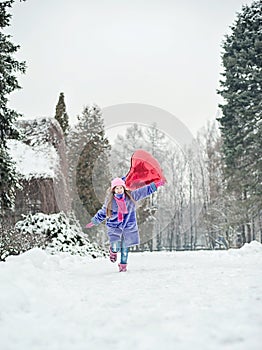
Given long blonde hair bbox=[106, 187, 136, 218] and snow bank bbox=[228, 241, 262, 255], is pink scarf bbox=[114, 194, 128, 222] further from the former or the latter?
snow bank bbox=[228, 241, 262, 255]

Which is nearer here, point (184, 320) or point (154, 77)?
point (184, 320)

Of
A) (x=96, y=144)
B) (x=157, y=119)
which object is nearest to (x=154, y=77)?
(x=157, y=119)

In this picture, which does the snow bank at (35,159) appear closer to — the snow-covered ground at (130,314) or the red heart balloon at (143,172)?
the red heart balloon at (143,172)

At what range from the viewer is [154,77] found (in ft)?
96.9

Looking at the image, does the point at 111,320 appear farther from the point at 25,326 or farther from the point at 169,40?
the point at 169,40

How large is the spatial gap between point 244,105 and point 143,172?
18.2 metres

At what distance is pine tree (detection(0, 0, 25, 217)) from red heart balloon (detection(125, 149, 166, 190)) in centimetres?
266

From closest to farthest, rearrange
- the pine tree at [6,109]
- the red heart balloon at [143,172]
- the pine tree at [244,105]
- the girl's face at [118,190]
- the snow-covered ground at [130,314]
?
the snow-covered ground at [130,314]
the girl's face at [118,190]
the red heart balloon at [143,172]
the pine tree at [6,109]
the pine tree at [244,105]

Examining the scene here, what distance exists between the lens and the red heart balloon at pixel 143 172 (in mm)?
8656

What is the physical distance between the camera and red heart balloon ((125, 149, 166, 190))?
866cm

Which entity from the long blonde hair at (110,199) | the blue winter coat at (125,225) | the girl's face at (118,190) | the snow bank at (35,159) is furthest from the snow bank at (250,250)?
the snow bank at (35,159)

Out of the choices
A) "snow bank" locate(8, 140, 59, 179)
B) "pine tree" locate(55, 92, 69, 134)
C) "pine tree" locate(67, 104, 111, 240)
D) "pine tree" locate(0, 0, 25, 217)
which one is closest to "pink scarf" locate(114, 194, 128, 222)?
"pine tree" locate(0, 0, 25, 217)

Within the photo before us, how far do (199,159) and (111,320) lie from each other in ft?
119

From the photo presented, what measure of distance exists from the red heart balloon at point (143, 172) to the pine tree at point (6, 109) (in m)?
2.66
